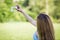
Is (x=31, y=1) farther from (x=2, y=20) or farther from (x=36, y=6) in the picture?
(x=2, y=20)

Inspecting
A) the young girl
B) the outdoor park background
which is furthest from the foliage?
the young girl

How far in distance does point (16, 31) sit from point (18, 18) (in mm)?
174

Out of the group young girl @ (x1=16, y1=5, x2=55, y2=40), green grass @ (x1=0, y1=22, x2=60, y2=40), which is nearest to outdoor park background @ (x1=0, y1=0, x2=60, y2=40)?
green grass @ (x1=0, y1=22, x2=60, y2=40)

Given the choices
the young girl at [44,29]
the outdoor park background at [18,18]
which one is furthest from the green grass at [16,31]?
the young girl at [44,29]

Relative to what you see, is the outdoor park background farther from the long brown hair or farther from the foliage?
the long brown hair

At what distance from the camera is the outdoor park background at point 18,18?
2744 millimetres

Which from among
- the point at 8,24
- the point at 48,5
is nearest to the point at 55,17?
the point at 48,5

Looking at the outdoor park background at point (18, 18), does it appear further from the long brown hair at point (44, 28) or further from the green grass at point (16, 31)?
the long brown hair at point (44, 28)

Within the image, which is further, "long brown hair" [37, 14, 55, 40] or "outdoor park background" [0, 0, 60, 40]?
"outdoor park background" [0, 0, 60, 40]

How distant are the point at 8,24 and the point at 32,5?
406 millimetres

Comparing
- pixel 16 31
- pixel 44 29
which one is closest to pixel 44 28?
pixel 44 29

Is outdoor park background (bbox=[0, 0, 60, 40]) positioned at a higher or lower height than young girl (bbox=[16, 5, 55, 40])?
lower

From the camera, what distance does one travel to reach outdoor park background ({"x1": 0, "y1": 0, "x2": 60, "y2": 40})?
274 centimetres

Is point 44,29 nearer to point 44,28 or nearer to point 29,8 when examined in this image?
point 44,28
